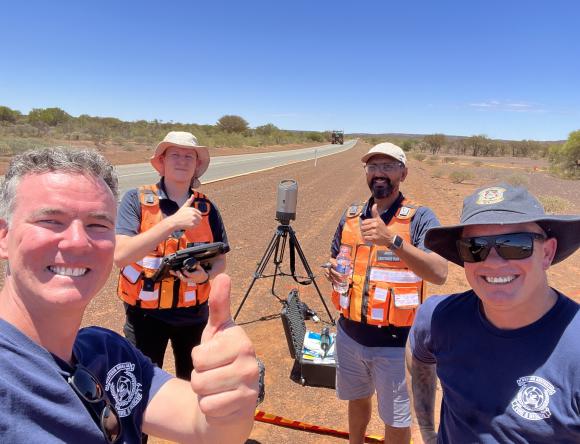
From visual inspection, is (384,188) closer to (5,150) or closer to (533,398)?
(533,398)

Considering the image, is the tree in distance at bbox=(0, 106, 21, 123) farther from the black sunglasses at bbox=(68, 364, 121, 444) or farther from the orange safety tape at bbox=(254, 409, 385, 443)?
the black sunglasses at bbox=(68, 364, 121, 444)

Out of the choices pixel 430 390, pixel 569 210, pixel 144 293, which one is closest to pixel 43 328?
pixel 144 293

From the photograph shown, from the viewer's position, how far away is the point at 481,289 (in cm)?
164

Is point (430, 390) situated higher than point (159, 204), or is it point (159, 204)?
point (159, 204)

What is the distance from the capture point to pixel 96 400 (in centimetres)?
116

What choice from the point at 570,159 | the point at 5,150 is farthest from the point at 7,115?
the point at 570,159

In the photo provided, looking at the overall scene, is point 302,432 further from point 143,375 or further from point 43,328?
point 43,328

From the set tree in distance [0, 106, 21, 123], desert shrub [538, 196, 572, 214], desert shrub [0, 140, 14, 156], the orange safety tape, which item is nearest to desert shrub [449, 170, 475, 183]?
desert shrub [538, 196, 572, 214]

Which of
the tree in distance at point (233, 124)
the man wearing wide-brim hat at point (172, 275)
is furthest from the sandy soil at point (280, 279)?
the tree in distance at point (233, 124)

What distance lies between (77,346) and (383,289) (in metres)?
1.81

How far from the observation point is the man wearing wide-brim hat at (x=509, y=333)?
4.63 ft

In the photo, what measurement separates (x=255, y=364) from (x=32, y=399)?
574mm

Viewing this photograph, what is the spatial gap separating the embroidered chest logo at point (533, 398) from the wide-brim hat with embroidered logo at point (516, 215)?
575 mm

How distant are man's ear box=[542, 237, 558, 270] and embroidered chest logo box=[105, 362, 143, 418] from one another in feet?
5.31
